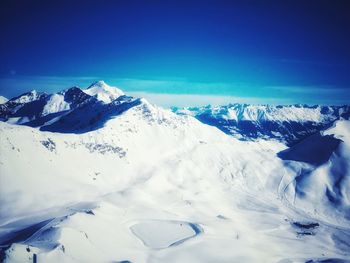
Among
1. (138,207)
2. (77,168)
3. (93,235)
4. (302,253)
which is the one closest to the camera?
(93,235)

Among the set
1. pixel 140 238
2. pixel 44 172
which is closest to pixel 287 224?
pixel 140 238

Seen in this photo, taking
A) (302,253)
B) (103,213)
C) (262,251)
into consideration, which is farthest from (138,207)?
(302,253)

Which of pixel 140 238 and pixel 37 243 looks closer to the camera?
pixel 37 243

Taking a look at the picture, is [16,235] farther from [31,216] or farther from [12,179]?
[12,179]

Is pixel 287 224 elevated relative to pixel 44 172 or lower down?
lower down

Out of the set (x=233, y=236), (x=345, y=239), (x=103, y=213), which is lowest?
(x=345, y=239)

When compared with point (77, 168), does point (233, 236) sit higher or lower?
lower

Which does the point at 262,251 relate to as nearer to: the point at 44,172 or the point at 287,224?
the point at 287,224

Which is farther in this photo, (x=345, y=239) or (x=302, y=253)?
(x=345, y=239)

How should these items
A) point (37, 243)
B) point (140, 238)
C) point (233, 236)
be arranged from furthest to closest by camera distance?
point (233, 236) < point (140, 238) < point (37, 243)
